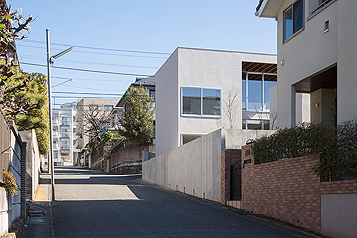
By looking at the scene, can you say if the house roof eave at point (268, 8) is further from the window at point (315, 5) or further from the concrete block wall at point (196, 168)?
the concrete block wall at point (196, 168)

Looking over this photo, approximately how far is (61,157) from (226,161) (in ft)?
287

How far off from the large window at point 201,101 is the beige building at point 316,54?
902cm

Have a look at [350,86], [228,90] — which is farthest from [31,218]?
[228,90]

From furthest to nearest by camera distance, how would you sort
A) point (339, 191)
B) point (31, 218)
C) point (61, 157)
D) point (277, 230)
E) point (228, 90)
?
point (61, 157)
point (228, 90)
point (31, 218)
point (277, 230)
point (339, 191)

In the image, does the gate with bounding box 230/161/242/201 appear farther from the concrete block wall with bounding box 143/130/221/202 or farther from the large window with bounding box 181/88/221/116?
the large window with bounding box 181/88/221/116

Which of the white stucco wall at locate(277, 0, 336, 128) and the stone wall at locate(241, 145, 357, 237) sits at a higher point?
the white stucco wall at locate(277, 0, 336, 128)

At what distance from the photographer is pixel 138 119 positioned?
40250 mm

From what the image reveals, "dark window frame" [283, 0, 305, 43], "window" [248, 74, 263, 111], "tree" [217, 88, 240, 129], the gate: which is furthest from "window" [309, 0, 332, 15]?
"window" [248, 74, 263, 111]

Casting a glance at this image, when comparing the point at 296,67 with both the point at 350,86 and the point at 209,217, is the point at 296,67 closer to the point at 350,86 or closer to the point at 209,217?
the point at 350,86

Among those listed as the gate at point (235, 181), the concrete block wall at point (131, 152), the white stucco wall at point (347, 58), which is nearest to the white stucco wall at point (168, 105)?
the concrete block wall at point (131, 152)

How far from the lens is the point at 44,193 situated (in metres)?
17.5

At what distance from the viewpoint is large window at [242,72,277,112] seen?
85.5ft

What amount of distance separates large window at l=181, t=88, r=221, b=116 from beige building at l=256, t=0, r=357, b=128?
29.6 feet

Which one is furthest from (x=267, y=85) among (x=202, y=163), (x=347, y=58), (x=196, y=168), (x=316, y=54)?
(x=347, y=58)
